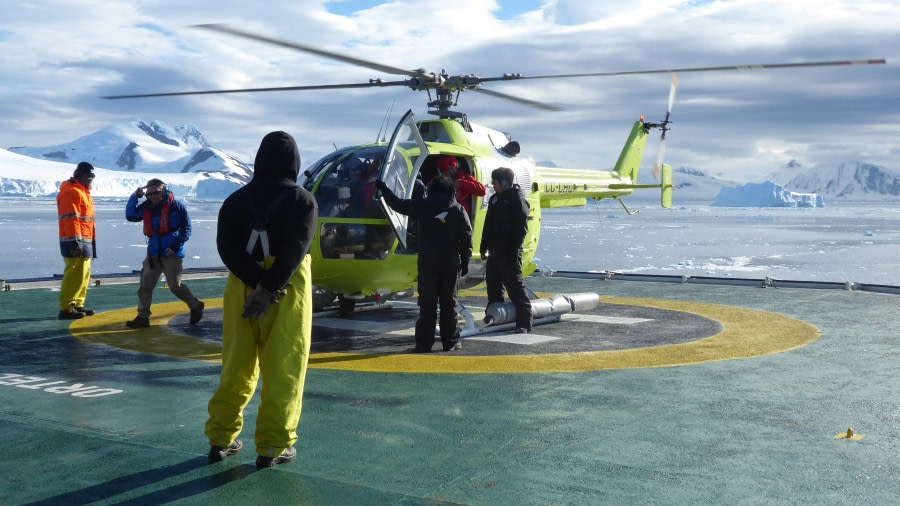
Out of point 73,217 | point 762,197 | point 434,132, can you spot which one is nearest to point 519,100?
point 434,132

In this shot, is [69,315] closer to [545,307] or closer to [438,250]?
[438,250]

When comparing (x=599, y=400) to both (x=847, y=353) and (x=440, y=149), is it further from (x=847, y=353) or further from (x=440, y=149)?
(x=440, y=149)

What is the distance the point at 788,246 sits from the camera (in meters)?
53.0

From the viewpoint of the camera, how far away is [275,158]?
401 cm

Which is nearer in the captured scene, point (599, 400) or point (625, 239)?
point (599, 400)

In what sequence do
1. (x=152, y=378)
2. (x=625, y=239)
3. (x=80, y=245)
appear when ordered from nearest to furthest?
1. (x=152, y=378)
2. (x=80, y=245)
3. (x=625, y=239)

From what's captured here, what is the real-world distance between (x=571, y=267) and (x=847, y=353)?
31.9m

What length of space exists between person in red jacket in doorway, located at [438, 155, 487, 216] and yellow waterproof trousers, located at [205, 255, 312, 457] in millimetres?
3874

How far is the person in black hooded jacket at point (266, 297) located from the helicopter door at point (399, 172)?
310cm

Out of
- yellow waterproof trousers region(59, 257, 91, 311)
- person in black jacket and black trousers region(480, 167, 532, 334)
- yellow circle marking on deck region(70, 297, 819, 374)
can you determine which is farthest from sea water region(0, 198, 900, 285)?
person in black jacket and black trousers region(480, 167, 532, 334)

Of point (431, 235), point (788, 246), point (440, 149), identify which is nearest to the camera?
point (431, 235)

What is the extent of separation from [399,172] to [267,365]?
374 cm

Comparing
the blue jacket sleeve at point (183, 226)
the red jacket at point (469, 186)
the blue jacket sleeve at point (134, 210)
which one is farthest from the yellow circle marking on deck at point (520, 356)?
the red jacket at point (469, 186)

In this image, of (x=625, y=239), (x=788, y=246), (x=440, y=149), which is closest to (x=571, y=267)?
(x=788, y=246)
